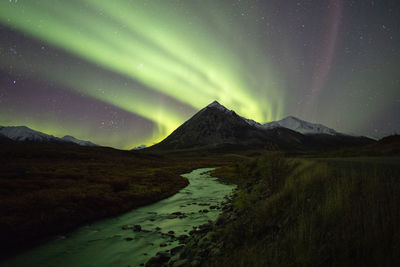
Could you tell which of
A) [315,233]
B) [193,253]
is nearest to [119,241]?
[193,253]

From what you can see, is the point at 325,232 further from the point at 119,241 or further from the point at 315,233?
the point at 119,241

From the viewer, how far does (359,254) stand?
350cm

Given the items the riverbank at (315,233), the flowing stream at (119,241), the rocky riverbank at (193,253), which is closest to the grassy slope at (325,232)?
the riverbank at (315,233)

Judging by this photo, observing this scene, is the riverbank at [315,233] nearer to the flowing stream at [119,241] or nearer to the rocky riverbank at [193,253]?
the rocky riverbank at [193,253]

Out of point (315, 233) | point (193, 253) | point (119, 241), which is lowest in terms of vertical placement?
point (119, 241)

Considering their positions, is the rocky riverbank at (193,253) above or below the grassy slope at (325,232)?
below

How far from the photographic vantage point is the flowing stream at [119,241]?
767 cm

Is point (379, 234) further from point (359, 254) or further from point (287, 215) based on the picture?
point (287, 215)

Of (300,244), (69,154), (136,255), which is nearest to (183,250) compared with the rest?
(136,255)

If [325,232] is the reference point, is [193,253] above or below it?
below

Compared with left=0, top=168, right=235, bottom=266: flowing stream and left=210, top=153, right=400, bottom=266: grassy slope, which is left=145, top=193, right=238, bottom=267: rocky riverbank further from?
left=0, top=168, right=235, bottom=266: flowing stream

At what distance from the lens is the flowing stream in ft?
25.2

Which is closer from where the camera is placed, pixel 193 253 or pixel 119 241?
pixel 193 253

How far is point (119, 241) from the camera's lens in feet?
30.7
